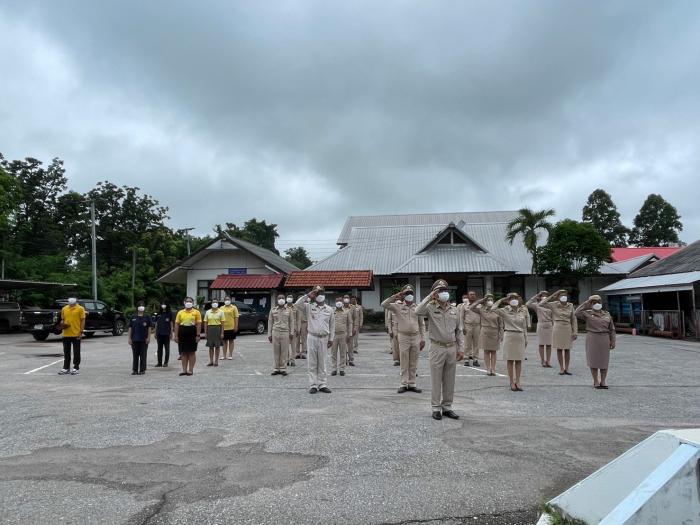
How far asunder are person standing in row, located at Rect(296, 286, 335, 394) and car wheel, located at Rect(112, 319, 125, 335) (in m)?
18.4

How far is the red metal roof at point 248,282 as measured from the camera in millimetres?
29453

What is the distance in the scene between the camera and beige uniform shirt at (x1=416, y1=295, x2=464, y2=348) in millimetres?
7277

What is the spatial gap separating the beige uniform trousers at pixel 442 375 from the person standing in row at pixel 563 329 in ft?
16.2

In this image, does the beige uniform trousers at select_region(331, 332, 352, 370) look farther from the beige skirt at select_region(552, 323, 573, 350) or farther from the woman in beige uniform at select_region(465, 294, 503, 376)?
the beige skirt at select_region(552, 323, 573, 350)

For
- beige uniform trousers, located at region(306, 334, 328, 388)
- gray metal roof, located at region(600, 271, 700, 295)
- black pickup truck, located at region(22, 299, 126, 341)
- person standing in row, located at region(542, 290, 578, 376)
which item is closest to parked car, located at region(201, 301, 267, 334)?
black pickup truck, located at region(22, 299, 126, 341)

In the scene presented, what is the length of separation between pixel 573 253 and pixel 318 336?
980 inches

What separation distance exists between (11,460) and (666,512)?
569 cm

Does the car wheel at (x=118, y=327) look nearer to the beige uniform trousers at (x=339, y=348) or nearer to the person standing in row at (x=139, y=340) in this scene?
the person standing in row at (x=139, y=340)

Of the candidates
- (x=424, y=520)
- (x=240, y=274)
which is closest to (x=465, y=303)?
(x=424, y=520)

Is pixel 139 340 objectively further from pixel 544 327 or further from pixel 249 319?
pixel 249 319

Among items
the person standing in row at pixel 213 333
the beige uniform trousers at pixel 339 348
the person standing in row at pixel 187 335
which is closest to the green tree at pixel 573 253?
the beige uniform trousers at pixel 339 348

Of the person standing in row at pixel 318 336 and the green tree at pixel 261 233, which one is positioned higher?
the green tree at pixel 261 233

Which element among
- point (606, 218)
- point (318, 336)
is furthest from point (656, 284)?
point (606, 218)

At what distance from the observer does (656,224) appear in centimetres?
6247
